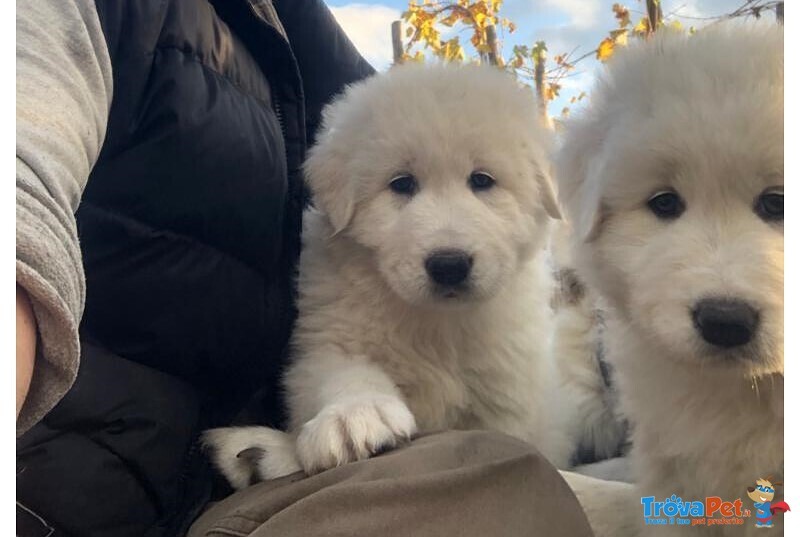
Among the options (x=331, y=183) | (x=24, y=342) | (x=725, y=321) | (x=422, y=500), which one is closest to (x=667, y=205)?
(x=725, y=321)

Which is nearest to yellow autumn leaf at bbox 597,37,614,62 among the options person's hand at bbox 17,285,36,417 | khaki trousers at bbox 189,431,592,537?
khaki trousers at bbox 189,431,592,537

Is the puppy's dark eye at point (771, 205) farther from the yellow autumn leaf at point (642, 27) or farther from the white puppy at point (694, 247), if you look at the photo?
the yellow autumn leaf at point (642, 27)

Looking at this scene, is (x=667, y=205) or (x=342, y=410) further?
(x=342, y=410)

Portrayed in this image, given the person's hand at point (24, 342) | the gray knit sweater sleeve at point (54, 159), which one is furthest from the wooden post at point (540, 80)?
the person's hand at point (24, 342)

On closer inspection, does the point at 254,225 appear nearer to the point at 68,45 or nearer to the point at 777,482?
the point at 68,45

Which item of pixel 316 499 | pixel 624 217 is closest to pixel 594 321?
pixel 624 217

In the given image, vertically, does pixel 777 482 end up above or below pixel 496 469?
above

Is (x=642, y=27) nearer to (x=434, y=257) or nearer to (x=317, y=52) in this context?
(x=434, y=257)
